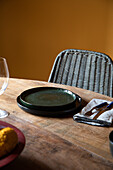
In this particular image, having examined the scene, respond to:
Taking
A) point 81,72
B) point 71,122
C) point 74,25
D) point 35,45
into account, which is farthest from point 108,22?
point 71,122

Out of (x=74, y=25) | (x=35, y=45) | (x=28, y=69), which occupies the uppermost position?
(x=74, y=25)

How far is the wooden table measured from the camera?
0.52 metres

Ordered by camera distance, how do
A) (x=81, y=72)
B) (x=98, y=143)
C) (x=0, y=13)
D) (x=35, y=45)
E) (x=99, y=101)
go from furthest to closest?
(x=35, y=45)
(x=0, y=13)
(x=81, y=72)
(x=99, y=101)
(x=98, y=143)

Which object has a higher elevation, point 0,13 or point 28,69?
point 0,13

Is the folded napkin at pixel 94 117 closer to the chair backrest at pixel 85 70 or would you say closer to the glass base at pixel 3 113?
the glass base at pixel 3 113

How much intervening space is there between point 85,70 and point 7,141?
105 cm

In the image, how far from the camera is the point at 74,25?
3086 millimetres

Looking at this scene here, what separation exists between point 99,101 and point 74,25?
7.52ft

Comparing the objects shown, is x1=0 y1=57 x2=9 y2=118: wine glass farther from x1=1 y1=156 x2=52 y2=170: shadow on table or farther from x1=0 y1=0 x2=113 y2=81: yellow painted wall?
x1=0 y1=0 x2=113 y2=81: yellow painted wall

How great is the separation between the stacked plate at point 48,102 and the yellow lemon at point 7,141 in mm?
359

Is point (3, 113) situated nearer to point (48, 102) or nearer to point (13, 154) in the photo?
point (48, 102)

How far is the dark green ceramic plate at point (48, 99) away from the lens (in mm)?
863

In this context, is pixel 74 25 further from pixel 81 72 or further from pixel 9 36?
pixel 81 72

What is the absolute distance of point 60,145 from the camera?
23.4 inches
